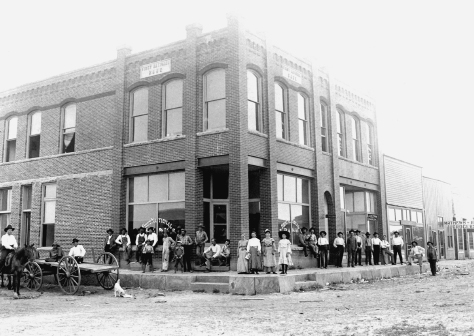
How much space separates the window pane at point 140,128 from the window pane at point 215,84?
10.9 ft

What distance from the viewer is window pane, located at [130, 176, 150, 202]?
2195cm

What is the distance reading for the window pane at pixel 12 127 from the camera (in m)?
27.0

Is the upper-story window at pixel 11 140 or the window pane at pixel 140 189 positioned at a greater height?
the upper-story window at pixel 11 140

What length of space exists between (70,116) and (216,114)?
27.4 feet

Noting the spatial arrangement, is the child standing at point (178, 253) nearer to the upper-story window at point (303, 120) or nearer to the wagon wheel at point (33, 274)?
the wagon wheel at point (33, 274)

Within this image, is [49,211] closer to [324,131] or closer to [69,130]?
[69,130]

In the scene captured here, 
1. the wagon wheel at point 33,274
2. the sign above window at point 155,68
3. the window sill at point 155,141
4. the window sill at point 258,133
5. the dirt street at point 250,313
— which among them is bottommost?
the dirt street at point 250,313

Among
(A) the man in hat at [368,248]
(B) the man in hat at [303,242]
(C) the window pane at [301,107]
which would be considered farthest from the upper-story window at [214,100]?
(A) the man in hat at [368,248]

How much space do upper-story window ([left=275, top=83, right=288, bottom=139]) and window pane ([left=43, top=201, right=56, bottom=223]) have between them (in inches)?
444

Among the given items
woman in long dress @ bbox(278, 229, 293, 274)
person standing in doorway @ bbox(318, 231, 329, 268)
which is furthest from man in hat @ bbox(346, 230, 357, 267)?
woman in long dress @ bbox(278, 229, 293, 274)

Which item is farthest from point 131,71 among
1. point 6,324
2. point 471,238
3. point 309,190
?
point 471,238

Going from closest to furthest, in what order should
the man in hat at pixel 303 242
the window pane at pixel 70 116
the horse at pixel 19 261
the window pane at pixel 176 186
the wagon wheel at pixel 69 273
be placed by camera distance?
1. the horse at pixel 19 261
2. the wagon wheel at pixel 69 273
3. the window pane at pixel 176 186
4. the man in hat at pixel 303 242
5. the window pane at pixel 70 116

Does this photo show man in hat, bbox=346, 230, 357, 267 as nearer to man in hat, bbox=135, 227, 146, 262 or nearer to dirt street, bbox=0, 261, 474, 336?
dirt street, bbox=0, 261, 474, 336

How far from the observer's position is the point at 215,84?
20812 millimetres
